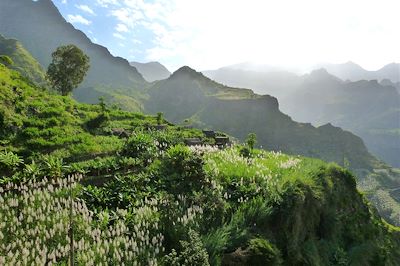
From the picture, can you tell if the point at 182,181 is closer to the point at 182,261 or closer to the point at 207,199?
the point at 207,199

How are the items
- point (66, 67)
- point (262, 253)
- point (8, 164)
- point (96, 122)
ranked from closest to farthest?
point (262, 253) < point (8, 164) < point (96, 122) < point (66, 67)

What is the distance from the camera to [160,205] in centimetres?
1297

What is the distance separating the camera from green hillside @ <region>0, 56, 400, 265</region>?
404 inches

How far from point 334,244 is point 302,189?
140 inches

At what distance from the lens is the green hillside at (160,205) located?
1027 cm

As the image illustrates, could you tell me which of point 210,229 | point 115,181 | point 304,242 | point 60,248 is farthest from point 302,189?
point 60,248

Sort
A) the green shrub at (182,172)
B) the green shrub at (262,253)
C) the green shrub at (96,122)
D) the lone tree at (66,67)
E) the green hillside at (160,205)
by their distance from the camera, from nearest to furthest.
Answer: the green hillside at (160,205)
the green shrub at (262,253)
the green shrub at (182,172)
the green shrub at (96,122)
the lone tree at (66,67)

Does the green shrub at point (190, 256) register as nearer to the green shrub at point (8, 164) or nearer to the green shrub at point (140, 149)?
the green shrub at point (8, 164)

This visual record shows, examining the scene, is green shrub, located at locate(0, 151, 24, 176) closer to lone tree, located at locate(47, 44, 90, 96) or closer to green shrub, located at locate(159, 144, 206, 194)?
green shrub, located at locate(159, 144, 206, 194)

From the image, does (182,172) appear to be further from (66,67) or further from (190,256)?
(66,67)

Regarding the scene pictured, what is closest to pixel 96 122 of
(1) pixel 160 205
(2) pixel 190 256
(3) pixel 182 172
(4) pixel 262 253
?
(3) pixel 182 172

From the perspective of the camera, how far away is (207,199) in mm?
13117

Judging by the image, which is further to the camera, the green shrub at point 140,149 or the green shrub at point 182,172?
the green shrub at point 140,149

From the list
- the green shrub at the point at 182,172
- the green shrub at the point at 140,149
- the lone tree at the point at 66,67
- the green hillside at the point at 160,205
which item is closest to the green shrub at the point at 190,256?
the green hillside at the point at 160,205
